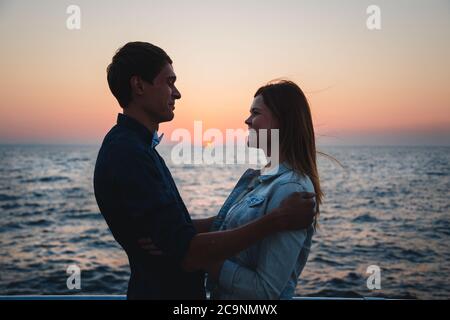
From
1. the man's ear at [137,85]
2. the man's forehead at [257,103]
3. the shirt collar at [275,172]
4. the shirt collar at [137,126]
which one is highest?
the man's ear at [137,85]

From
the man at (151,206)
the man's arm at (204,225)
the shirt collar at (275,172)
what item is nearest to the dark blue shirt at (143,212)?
the man at (151,206)

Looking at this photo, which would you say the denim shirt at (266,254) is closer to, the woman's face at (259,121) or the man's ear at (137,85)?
the woman's face at (259,121)

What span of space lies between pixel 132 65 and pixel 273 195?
0.97 metres

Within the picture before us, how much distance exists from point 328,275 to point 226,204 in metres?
11.6

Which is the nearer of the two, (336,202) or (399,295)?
(399,295)

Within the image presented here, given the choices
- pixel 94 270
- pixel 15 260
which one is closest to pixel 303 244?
pixel 94 270

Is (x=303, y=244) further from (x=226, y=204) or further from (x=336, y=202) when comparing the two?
(x=336, y=202)

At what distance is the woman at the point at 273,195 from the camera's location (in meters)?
2.09

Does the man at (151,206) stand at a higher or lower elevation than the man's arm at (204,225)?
higher

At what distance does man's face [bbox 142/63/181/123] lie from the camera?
2307 mm

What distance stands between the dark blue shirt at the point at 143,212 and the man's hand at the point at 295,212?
1.37 ft

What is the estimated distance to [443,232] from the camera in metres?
21.1
